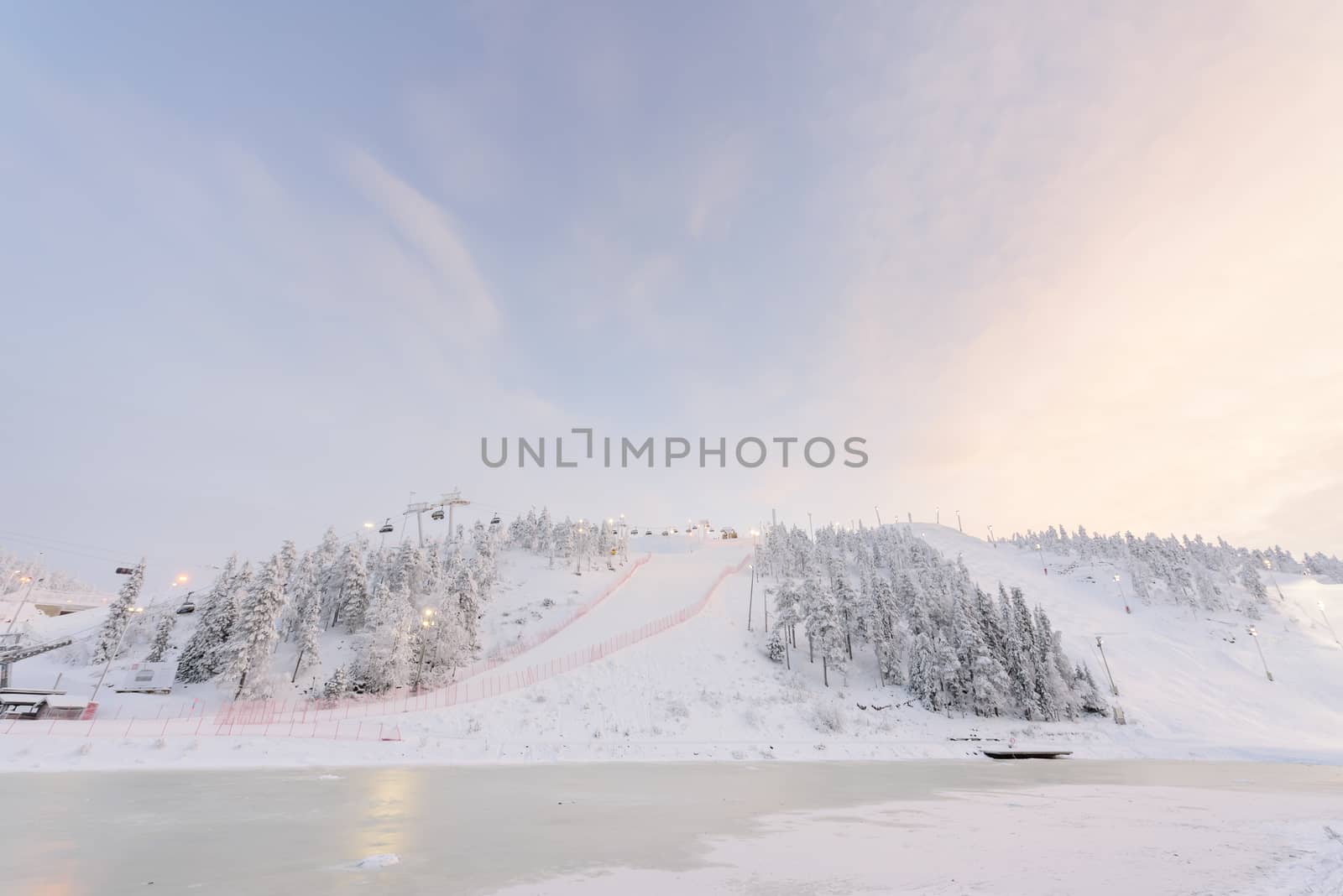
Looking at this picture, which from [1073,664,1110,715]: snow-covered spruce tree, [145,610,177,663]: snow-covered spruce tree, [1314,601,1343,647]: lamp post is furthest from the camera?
[1314,601,1343,647]: lamp post

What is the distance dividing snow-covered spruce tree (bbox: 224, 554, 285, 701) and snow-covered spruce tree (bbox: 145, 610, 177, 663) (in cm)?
1964

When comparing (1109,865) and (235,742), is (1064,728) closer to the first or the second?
(1109,865)

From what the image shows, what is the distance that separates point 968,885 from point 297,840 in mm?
12757

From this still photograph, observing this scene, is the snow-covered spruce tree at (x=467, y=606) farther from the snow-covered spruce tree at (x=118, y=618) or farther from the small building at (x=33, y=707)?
the snow-covered spruce tree at (x=118, y=618)

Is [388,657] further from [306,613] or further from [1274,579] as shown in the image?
[1274,579]

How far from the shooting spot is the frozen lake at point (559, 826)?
29.0 feet

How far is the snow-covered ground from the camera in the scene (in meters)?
30.4

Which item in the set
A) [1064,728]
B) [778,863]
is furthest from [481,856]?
[1064,728]

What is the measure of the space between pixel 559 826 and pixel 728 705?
3546cm

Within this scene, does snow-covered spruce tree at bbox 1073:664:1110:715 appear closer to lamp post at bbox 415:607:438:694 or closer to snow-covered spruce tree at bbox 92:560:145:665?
lamp post at bbox 415:607:438:694

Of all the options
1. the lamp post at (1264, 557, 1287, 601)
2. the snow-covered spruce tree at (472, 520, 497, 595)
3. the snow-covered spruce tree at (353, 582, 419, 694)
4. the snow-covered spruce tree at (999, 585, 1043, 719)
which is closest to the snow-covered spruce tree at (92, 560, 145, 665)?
the snow-covered spruce tree at (353, 582, 419, 694)

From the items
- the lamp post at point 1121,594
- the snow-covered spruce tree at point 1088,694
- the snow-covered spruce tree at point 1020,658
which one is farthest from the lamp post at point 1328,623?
the snow-covered spruce tree at point 1020,658

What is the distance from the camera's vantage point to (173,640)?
212 ft

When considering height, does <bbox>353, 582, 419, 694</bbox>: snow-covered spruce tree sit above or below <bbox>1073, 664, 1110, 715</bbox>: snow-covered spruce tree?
above
